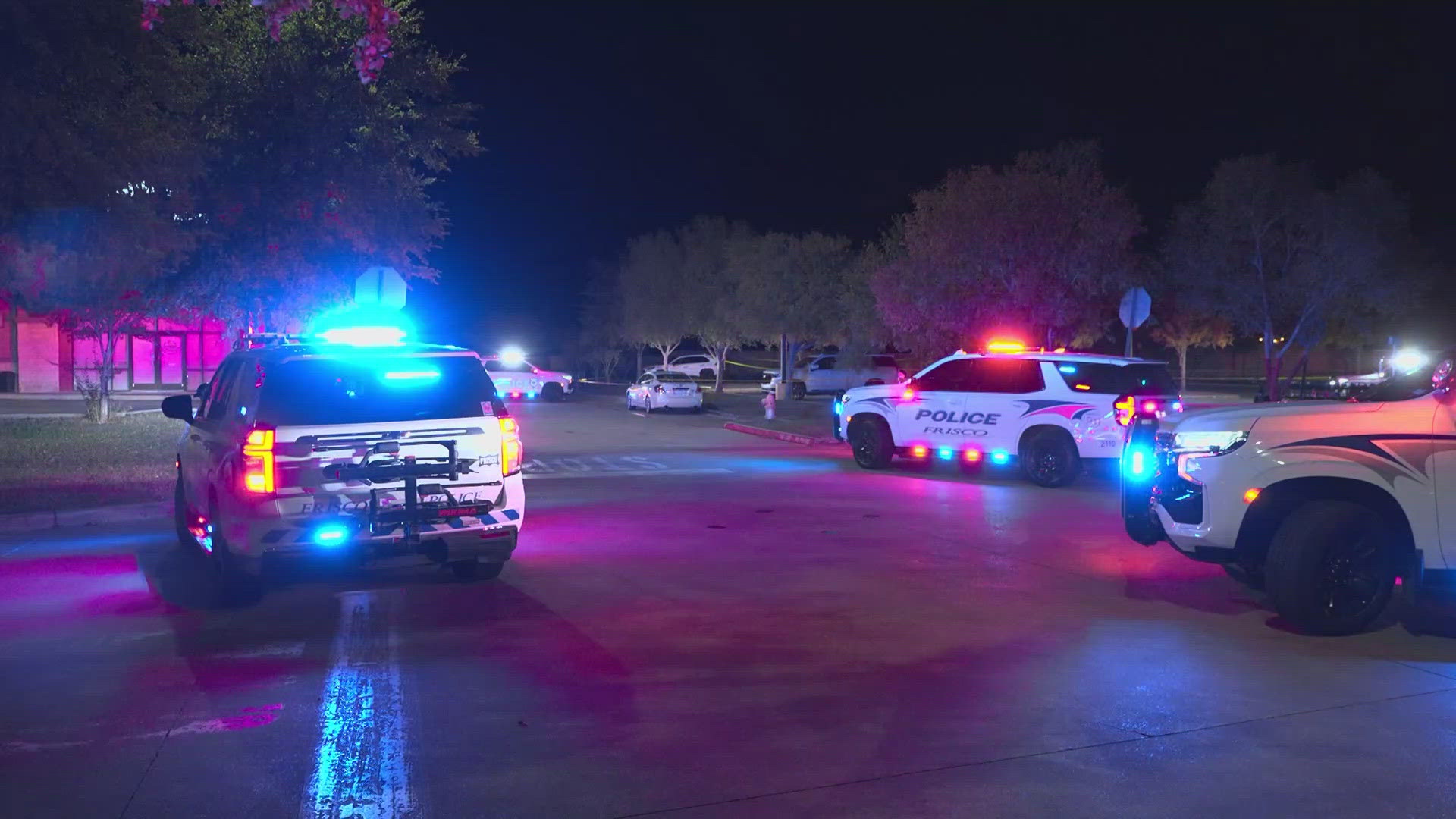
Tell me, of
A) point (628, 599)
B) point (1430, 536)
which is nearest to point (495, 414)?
point (628, 599)

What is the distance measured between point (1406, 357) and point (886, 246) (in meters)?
28.8

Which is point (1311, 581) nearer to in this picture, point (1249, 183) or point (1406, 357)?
point (1406, 357)

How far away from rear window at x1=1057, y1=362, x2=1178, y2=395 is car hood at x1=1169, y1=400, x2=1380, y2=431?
25.8 feet

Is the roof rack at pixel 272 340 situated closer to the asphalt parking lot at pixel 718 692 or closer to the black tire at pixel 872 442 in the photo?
the asphalt parking lot at pixel 718 692

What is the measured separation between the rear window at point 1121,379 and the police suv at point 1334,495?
809 centimetres

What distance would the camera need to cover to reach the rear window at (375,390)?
8852mm

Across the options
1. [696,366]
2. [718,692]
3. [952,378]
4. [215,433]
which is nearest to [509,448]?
[215,433]

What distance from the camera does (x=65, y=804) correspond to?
203 inches

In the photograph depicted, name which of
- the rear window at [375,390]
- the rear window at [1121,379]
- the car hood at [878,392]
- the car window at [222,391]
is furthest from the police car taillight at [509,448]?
the car hood at [878,392]

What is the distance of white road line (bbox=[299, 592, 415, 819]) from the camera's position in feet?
17.0

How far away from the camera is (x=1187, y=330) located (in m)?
47.9

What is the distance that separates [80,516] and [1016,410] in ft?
37.9

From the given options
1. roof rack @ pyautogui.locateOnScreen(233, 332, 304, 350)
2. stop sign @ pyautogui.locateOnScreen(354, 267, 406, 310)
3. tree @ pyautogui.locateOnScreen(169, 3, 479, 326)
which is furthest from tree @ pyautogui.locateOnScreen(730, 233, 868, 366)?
roof rack @ pyautogui.locateOnScreen(233, 332, 304, 350)

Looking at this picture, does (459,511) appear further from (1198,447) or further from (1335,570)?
(1335,570)
